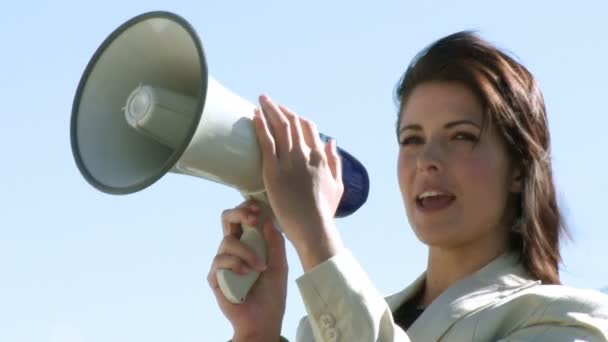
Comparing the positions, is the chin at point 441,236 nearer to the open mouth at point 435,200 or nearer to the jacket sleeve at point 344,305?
the open mouth at point 435,200

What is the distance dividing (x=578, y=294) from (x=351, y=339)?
0.75 meters

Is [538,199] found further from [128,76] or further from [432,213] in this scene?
[128,76]

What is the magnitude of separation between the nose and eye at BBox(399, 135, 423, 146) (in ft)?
0.34

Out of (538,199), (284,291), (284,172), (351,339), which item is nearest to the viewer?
(351,339)

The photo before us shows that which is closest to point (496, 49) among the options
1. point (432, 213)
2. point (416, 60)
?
point (416, 60)

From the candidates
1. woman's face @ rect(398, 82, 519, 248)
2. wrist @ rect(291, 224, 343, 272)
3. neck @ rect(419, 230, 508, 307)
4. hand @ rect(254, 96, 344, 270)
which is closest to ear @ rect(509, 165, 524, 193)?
woman's face @ rect(398, 82, 519, 248)

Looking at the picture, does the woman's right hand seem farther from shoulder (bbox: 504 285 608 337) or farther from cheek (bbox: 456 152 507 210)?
shoulder (bbox: 504 285 608 337)

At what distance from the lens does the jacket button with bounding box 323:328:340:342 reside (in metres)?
3.93

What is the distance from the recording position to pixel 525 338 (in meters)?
4.14

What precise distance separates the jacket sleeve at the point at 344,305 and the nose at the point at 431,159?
0.55m

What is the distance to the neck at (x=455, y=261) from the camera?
4535 millimetres

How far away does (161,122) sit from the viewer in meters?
4.56

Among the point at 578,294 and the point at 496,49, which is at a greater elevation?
the point at 496,49

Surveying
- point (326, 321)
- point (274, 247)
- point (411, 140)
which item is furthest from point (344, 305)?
point (274, 247)
